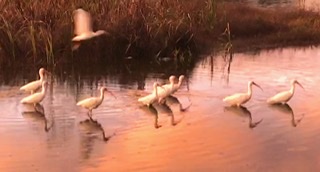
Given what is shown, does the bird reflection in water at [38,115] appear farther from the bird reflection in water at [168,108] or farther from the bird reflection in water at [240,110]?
the bird reflection in water at [240,110]

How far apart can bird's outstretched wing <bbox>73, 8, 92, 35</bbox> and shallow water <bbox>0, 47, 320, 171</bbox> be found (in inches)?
45.9

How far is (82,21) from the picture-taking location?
1449 centimetres

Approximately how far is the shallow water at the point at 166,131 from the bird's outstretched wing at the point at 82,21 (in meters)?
1.17

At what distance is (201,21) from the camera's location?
19578 millimetres

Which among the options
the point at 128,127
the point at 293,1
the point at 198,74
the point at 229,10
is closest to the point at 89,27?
the point at 198,74

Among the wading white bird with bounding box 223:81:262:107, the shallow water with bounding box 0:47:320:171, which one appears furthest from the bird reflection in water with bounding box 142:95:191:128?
the wading white bird with bounding box 223:81:262:107

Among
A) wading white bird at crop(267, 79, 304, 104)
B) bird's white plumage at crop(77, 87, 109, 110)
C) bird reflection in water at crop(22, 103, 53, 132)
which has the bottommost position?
bird reflection in water at crop(22, 103, 53, 132)

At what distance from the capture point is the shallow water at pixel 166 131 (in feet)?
28.6

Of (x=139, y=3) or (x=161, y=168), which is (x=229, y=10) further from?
(x=161, y=168)

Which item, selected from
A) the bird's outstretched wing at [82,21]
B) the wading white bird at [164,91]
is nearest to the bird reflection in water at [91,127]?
the wading white bird at [164,91]

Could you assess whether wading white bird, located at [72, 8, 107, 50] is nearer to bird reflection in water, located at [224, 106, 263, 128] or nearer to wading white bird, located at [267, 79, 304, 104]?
bird reflection in water, located at [224, 106, 263, 128]

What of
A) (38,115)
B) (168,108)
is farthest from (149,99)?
(38,115)

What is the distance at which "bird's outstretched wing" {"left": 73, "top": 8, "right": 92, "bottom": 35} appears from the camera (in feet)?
47.1

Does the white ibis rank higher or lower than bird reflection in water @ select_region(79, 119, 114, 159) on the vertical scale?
higher
